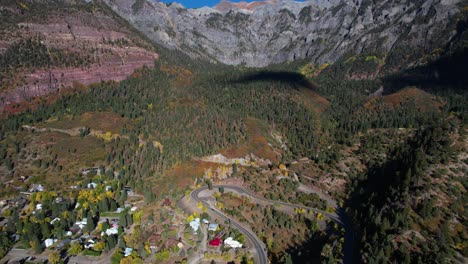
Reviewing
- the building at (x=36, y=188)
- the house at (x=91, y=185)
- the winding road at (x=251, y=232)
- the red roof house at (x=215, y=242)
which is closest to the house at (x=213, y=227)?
the red roof house at (x=215, y=242)

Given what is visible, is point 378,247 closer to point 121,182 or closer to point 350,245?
point 350,245

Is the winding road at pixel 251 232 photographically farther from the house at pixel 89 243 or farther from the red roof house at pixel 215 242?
the house at pixel 89 243

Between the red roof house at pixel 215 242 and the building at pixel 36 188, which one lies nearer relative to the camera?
the red roof house at pixel 215 242

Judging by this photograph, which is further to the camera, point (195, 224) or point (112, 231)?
point (195, 224)

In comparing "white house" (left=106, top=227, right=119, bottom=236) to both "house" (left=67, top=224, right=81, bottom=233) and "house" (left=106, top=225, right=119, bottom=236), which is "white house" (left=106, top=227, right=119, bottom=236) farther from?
"house" (left=67, top=224, right=81, bottom=233)

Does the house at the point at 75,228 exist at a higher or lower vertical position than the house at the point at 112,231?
lower

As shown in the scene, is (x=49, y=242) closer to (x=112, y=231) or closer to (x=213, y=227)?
(x=112, y=231)

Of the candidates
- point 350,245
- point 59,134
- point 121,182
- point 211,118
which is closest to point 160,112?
point 211,118

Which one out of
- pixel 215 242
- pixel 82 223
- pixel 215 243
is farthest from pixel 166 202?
pixel 215 243

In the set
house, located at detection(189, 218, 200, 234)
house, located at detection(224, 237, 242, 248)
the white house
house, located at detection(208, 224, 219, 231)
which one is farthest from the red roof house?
the white house

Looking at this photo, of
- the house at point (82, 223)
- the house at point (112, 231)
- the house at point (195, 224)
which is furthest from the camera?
the house at point (82, 223)

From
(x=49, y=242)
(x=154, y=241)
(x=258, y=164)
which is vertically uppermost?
(x=258, y=164)

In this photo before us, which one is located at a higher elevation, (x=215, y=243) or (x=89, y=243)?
(x=215, y=243)
